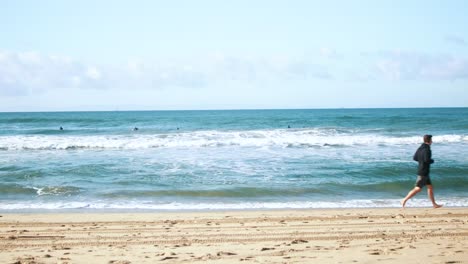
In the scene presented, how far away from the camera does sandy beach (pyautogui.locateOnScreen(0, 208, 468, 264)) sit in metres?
6.09

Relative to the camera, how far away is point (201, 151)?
76.0 feet

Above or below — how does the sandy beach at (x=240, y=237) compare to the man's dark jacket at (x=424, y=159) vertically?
below

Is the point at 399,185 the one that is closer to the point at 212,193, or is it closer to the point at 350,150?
the point at 212,193

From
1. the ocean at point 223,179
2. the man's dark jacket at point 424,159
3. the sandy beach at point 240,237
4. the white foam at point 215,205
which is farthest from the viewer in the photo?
the ocean at point 223,179

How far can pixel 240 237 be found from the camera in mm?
7309

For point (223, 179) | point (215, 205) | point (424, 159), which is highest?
point (424, 159)

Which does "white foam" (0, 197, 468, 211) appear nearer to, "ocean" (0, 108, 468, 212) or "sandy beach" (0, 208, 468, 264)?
"ocean" (0, 108, 468, 212)

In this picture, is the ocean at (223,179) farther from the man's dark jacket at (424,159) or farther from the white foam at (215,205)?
the man's dark jacket at (424,159)

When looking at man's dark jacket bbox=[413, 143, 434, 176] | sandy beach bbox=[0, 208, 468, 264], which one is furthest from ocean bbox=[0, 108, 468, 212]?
sandy beach bbox=[0, 208, 468, 264]

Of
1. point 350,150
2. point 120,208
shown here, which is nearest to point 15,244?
point 120,208

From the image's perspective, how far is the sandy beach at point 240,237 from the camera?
6.09m

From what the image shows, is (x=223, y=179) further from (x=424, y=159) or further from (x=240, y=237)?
(x=240, y=237)

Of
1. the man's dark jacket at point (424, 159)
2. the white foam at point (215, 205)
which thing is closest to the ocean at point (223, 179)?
the white foam at point (215, 205)

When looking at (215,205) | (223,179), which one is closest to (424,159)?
(215,205)
